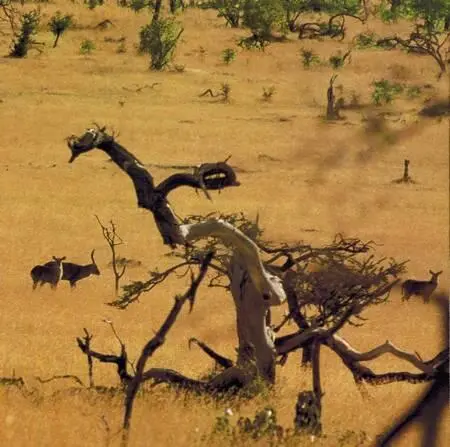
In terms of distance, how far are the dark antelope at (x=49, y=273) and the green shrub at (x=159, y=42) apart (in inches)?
1010

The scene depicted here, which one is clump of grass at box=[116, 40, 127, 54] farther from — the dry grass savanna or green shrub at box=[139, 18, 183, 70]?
green shrub at box=[139, 18, 183, 70]

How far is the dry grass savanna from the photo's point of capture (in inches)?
376

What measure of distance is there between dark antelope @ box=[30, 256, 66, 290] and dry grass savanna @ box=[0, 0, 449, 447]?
29 cm

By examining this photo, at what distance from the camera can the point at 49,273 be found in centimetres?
1734

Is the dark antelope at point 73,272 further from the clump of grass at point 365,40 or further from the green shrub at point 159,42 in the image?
the clump of grass at point 365,40

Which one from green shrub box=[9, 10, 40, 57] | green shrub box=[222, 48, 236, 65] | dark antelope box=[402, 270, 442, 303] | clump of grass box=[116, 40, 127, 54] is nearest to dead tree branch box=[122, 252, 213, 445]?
dark antelope box=[402, 270, 442, 303]

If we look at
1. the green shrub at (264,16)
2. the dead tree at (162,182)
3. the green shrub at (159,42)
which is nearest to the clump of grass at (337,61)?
the green shrub at (264,16)

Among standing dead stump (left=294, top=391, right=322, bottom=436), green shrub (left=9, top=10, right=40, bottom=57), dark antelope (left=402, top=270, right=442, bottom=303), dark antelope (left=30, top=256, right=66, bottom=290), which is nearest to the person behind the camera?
standing dead stump (left=294, top=391, right=322, bottom=436)

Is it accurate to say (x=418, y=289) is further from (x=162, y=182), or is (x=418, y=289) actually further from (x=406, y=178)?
(x=406, y=178)

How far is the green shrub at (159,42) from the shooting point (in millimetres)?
42406

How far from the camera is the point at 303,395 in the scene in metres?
8.88

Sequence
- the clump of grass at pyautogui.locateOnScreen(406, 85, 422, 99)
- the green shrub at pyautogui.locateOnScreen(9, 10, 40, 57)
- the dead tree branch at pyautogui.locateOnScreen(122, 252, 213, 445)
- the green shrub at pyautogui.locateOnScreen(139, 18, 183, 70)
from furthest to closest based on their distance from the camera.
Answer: the green shrub at pyautogui.locateOnScreen(139, 18, 183, 70) < the green shrub at pyautogui.locateOnScreen(9, 10, 40, 57) < the clump of grass at pyautogui.locateOnScreen(406, 85, 422, 99) < the dead tree branch at pyautogui.locateOnScreen(122, 252, 213, 445)

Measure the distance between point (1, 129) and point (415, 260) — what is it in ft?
45.5

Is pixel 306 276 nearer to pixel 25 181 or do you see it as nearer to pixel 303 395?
pixel 303 395
